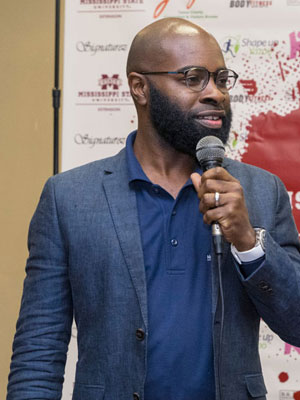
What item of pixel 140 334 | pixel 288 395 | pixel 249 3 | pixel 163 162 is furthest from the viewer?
pixel 249 3

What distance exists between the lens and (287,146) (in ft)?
9.61

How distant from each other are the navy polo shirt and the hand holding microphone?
0.25m

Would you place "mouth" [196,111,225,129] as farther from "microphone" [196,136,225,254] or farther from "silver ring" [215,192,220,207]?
"silver ring" [215,192,220,207]

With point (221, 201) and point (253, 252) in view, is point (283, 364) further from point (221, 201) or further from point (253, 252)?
point (221, 201)

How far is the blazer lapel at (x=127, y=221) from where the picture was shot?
1.79m

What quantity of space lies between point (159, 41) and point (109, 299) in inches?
34.4

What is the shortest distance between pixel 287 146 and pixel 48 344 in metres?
1.57

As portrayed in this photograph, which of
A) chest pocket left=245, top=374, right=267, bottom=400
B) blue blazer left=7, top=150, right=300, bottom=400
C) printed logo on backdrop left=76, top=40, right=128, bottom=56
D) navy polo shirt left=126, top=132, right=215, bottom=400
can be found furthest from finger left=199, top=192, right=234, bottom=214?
printed logo on backdrop left=76, top=40, right=128, bottom=56

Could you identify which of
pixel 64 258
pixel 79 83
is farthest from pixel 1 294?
pixel 64 258

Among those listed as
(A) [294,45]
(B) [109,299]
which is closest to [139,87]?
(B) [109,299]

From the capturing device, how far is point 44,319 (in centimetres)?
186

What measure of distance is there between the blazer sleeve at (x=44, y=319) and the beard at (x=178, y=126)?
424 mm

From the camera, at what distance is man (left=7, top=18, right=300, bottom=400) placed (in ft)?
5.70

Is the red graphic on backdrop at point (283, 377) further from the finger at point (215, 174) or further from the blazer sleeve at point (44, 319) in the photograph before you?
the finger at point (215, 174)
